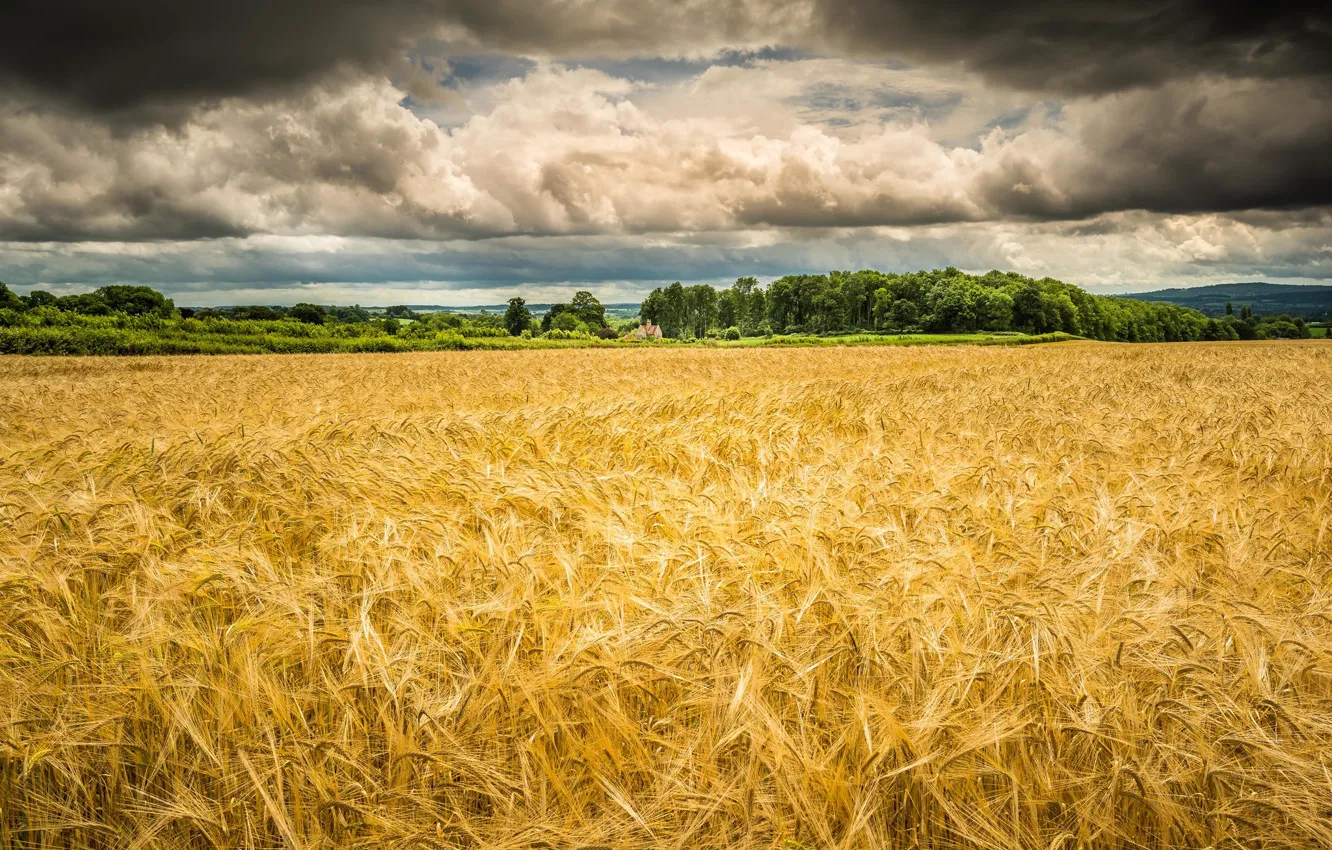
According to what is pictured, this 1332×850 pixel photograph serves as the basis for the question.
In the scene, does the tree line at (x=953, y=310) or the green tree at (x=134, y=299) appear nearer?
the green tree at (x=134, y=299)

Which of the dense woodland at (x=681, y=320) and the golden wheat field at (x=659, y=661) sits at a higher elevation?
the dense woodland at (x=681, y=320)

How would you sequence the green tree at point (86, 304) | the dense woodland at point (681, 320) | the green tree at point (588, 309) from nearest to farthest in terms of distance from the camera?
the dense woodland at point (681, 320) → the green tree at point (86, 304) → the green tree at point (588, 309)

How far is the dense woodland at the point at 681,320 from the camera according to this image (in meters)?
40.8

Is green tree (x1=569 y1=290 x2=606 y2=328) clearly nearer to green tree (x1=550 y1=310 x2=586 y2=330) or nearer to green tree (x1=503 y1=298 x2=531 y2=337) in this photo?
green tree (x1=550 y1=310 x2=586 y2=330)

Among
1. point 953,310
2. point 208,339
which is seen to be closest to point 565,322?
point 953,310

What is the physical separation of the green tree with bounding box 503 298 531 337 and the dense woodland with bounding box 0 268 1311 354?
0.18m

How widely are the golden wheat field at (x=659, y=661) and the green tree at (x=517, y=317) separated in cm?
11549

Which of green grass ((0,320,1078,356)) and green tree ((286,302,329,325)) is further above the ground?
green tree ((286,302,329,325))

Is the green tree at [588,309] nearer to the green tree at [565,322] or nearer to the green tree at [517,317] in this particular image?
the green tree at [565,322]

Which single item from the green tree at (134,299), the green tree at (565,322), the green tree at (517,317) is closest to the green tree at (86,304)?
the green tree at (134,299)

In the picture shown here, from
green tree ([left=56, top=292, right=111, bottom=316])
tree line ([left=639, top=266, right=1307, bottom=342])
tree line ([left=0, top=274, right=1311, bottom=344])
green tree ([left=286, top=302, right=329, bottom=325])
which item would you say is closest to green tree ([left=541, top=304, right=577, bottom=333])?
tree line ([left=0, top=274, right=1311, bottom=344])

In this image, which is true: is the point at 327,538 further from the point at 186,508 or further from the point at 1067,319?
the point at 1067,319

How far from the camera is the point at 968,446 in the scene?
20.2ft

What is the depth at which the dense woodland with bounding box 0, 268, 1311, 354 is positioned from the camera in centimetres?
4075
